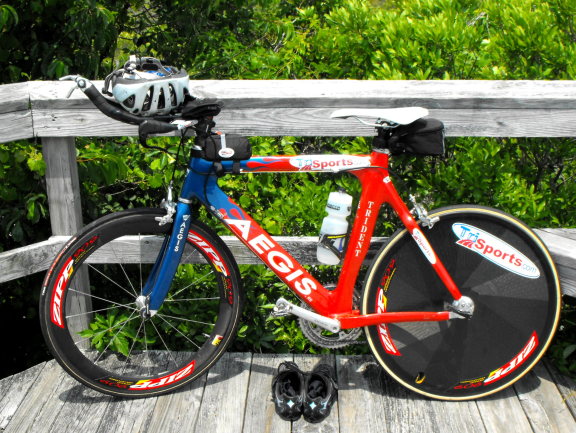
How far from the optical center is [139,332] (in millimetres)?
3586

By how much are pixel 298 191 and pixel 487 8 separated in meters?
1.46

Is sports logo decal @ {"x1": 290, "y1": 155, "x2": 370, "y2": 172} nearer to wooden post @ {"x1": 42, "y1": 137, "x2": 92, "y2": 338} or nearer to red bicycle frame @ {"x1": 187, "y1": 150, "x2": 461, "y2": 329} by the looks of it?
red bicycle frame @ {"x1": 187, "y1": 150, "x2": 461, "y2": 329}

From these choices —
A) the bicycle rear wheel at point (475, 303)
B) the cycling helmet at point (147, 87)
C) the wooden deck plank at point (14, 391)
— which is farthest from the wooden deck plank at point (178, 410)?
the cycling helmet at point (147, 87)

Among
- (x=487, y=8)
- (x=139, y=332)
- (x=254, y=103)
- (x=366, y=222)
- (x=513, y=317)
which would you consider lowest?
(x=139, y=332)

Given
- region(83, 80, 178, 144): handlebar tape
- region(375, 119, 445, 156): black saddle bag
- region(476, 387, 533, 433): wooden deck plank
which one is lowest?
region(476, 387, 533, 433): wooden deck plank

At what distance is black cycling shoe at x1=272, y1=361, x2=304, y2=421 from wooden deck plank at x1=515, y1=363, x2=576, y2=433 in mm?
1016

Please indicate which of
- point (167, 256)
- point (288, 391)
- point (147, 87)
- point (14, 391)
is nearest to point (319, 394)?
point (288, 391)

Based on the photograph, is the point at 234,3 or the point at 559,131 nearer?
the point at 559,131

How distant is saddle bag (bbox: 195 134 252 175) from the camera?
2812 millimetres

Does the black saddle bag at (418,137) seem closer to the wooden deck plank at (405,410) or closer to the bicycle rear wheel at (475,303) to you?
the bicycle rear wheel at (475,303)

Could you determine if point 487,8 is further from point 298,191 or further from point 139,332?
point 139,332

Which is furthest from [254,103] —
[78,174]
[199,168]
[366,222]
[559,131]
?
[559,131]

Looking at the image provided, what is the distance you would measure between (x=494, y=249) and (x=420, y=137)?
0.63m

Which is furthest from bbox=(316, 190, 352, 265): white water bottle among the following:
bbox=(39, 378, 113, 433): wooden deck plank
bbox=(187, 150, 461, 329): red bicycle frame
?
bbox=(39, 378, 113, 433): wooden deck plank
